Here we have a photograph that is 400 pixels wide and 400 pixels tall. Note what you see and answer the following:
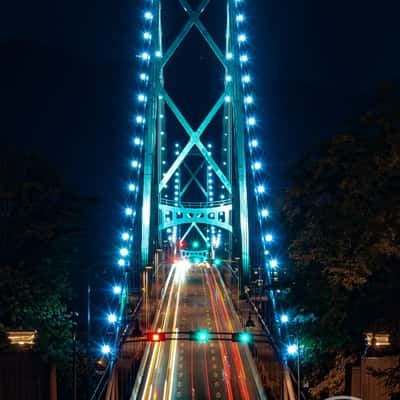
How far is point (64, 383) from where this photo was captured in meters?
14.3

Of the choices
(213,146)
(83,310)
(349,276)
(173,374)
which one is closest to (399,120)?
(349,276)

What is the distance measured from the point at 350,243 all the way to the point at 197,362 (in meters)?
10.3

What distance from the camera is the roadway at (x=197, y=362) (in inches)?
672

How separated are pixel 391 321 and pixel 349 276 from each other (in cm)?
117

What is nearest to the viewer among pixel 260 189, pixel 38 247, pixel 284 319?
pixel 38 247

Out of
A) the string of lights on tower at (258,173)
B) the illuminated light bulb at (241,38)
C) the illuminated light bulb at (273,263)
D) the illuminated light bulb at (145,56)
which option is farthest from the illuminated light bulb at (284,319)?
the illuminated light bulb at (145,56)

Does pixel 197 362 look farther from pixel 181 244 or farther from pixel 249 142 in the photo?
pixel 181 244

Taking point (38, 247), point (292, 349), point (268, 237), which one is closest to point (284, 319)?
point (292, 349)

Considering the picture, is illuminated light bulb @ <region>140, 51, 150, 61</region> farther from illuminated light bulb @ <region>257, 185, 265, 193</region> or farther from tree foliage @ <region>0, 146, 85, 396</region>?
tree foliage @ <region>0, 146, 85, 396</region>

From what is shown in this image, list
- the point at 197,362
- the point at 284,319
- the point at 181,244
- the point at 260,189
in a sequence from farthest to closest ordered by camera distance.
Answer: the point at 181,244, the point at 260,189, the point at 197,362, the point at 284,319

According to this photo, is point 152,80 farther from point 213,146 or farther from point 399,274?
point 213,146

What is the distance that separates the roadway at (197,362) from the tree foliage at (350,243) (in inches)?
196

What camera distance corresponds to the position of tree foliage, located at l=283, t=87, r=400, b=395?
441 inches

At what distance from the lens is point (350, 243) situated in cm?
1209
